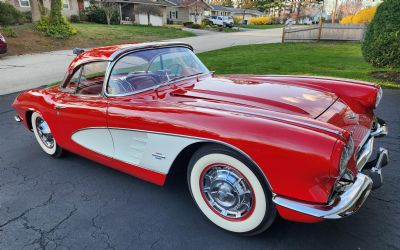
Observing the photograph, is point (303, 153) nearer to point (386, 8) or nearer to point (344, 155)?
point (344, 155)

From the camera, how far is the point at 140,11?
3516cm

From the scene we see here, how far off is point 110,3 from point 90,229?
3118 centimetres

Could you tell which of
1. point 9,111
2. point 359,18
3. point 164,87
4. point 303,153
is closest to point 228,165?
point 303,153

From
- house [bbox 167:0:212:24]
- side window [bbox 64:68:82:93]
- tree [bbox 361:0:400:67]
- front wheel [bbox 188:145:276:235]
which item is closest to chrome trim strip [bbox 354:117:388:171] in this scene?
front wheel [bbox 188:145:276:235]

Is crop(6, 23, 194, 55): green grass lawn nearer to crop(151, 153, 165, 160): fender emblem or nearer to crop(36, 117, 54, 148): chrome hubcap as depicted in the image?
crop(36, 117, 54, 148): chrome hubcap

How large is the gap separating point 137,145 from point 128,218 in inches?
25.6

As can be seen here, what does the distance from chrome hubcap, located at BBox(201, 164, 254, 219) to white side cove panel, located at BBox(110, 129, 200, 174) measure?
31 cm

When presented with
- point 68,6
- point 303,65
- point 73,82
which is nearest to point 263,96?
point 73,82

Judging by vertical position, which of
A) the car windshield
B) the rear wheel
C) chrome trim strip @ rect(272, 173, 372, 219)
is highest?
the car windshield

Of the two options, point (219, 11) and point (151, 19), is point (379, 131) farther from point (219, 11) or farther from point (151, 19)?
point (219, 11)

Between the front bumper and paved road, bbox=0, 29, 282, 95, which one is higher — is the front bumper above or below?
above

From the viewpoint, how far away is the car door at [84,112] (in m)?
3.00

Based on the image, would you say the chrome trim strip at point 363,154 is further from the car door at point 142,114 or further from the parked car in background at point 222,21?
the parked car in background at point 222,21

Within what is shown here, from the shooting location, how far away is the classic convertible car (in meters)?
1.96
